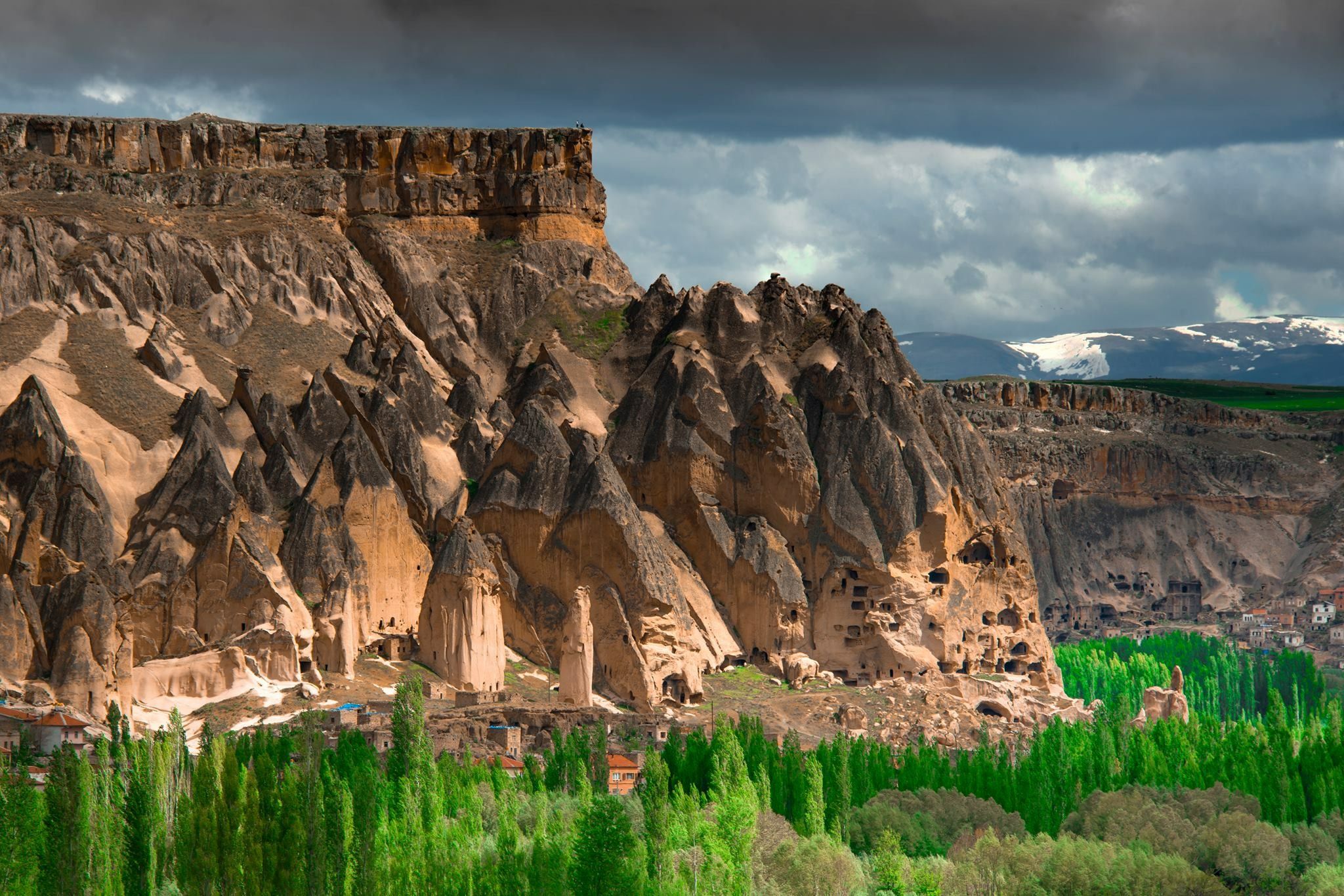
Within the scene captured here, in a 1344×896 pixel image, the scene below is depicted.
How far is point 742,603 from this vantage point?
4843 inches

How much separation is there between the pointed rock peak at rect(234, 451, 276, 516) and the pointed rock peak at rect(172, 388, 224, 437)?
10.5 feet

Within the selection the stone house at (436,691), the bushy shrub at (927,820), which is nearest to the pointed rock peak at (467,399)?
the stone house at (436,691)

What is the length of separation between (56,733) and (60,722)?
716 mm

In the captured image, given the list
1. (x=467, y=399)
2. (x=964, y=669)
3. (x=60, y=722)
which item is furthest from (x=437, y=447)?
(x=60, y=722)

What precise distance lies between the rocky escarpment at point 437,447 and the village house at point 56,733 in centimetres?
470

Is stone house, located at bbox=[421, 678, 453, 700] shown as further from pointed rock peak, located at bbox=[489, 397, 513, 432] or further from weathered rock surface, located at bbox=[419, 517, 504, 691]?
pointed rock peak, located at bbox=[489, 397, 513, 432]

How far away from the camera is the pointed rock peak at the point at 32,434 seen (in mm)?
108938

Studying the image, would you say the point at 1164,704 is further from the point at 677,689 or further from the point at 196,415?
the point at 196,415

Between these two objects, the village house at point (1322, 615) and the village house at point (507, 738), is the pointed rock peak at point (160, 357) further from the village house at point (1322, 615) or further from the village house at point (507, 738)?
the village house at point (1322, 615)

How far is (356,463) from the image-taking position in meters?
116

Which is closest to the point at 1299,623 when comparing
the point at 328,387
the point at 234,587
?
the point at 328,387

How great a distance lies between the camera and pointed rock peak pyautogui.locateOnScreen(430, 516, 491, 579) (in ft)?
361

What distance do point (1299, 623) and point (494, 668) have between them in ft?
343

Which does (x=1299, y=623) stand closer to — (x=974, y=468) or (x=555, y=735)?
(x=974, y=468)
